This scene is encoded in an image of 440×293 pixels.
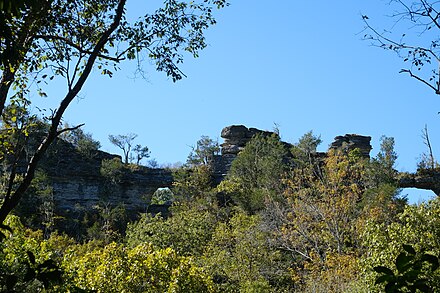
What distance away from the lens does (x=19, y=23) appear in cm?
534

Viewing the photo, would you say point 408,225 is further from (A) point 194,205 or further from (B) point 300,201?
(A) point 194,205

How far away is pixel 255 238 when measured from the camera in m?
22.5

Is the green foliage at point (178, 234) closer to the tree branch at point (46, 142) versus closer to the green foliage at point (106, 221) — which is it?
the green foliage at point (106, 221)

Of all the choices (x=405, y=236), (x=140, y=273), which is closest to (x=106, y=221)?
(x=140, y=273)

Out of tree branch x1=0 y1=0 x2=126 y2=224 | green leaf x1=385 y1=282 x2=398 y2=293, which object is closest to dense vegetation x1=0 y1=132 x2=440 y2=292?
green leaf x1=385 y1=282 x2=398 y2=293

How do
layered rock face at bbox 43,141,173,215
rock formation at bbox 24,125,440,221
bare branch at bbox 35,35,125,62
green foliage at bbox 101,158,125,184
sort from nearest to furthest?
1. bare branch at bbox 35,35,125,62
2. rock formation at bbox 24,125,440,221
3. layered rock face at bbox 43,141,173,215
4. green foliage at bbox 101,158,125,184

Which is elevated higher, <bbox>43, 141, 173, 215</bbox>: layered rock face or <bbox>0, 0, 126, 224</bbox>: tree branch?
<bbox>43, 141, 173, 215</bbox>: layered rock face

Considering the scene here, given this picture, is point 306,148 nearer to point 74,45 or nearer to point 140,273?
point 140,273

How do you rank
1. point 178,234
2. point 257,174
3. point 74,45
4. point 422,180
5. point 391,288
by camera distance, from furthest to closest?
1. point 422,180
2. point 257,174
3. point 178,234
4. point 74,45
5. point 391,288

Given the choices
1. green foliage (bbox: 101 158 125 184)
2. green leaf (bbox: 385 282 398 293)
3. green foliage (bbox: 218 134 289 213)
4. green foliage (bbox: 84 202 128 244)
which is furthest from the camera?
green foliage (bbox: 101 158 125 184)

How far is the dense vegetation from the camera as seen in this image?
10.2 m

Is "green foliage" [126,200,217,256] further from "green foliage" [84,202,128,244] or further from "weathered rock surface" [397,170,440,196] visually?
"weathered rock surface" [397,170,440,196]

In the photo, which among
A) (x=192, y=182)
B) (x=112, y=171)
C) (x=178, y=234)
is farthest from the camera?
(x=112, y=171)

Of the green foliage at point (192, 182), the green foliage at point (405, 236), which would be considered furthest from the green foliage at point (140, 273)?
the green foliage at point (192, 182)
